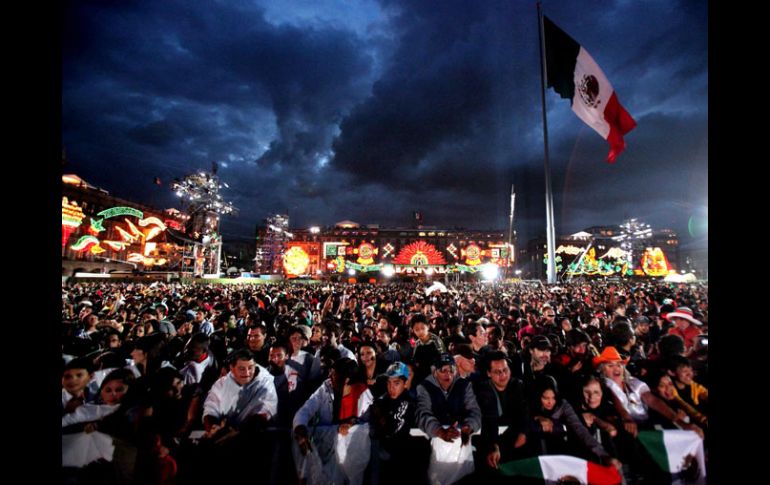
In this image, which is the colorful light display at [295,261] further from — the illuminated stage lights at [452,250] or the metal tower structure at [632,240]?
the metal tower structure at [632,240]

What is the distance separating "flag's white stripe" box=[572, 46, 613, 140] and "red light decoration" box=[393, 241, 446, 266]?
203 feet

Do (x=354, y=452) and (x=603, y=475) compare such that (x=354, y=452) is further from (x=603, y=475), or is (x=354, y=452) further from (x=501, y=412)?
(x=603, y=475)

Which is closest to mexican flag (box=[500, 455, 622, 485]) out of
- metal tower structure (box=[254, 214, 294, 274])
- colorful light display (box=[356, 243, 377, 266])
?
metal tower structure (box=[254, 214, 294, 274])

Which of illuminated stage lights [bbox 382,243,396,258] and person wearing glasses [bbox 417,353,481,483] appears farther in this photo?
illuminated stage lights [bbox 382,243,396,258]

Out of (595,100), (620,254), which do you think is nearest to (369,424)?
(595,100)

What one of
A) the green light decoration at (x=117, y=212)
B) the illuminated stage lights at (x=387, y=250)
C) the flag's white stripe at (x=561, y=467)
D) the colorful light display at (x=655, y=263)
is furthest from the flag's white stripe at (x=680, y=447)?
the colorful light display at (x=655, y=263)

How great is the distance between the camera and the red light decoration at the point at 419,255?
239 ft

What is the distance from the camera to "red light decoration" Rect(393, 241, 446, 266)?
239 ft

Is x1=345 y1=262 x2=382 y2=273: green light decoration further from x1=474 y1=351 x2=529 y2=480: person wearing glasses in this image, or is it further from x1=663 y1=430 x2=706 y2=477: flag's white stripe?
x1=663 y1=430 x2=706 y2=477: flag's white stripe

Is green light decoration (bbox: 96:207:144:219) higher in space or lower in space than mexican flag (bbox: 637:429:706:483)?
higher

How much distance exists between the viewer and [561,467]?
2.95 m
